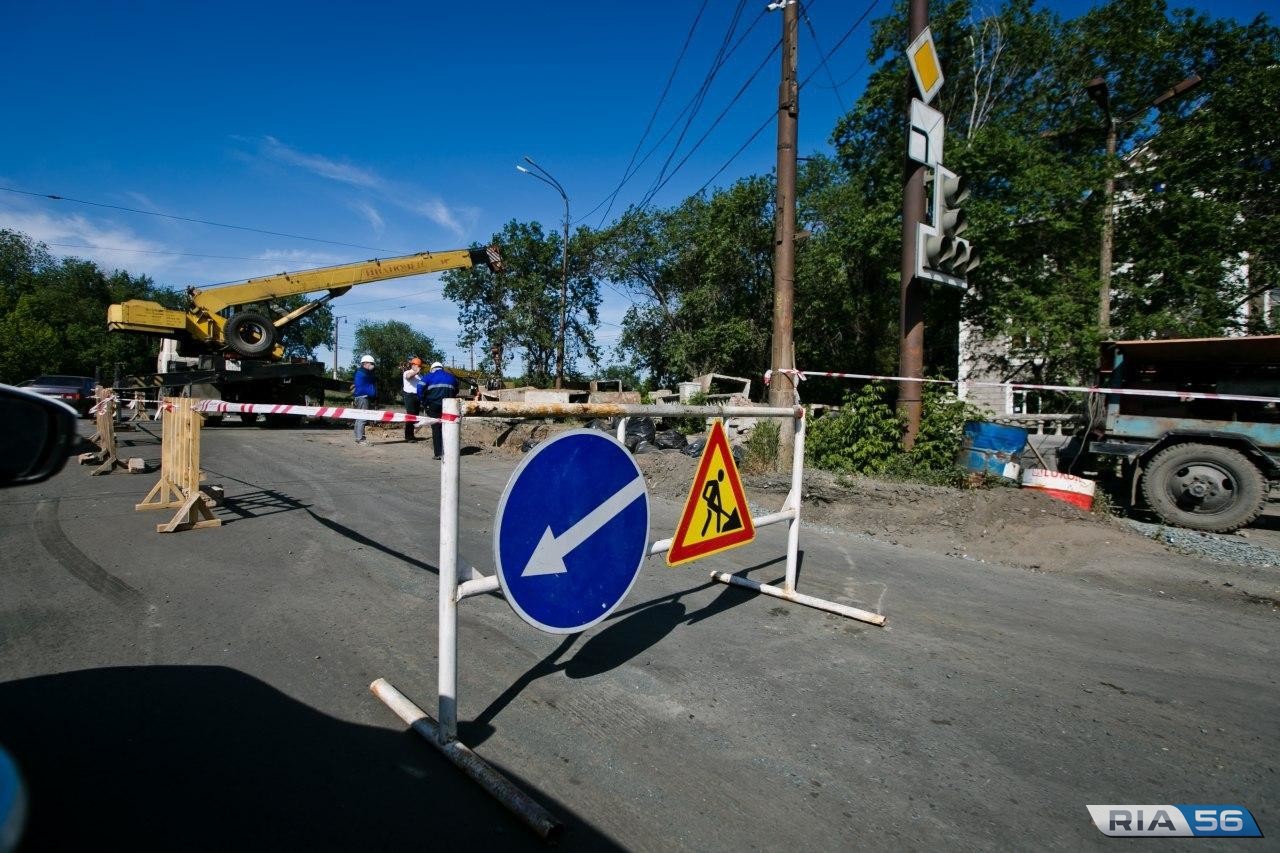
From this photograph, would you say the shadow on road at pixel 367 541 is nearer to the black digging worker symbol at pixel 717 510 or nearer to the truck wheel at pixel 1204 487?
the black digging worker symbol at pixel 717 510

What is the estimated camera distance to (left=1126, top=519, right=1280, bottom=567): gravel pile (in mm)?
5555

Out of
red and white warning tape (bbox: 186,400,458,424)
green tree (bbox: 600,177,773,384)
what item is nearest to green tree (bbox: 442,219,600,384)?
green tree (bbox: 600,177,773,384)

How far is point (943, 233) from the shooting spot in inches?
283

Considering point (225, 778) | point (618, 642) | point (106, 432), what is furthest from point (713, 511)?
point (106, 432)

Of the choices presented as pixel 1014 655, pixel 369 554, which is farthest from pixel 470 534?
pixel 1014 655

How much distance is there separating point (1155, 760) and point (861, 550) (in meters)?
3.33

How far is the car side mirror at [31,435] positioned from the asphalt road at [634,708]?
116 centimetres

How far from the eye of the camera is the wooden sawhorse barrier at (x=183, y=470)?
5.70 metres

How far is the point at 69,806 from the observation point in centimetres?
193

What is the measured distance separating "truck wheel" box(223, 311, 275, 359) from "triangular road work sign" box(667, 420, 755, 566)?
1870cm

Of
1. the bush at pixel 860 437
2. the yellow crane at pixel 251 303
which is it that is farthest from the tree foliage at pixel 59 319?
the bush at pixel 860 437

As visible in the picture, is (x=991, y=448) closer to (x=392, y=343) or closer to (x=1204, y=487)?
(x=1204, y=487)

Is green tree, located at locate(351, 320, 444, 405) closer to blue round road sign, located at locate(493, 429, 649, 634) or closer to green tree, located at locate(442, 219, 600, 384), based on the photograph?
green tree, located at locate(442, 219, 600, 384)

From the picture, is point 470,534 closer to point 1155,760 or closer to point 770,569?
point 770,569
